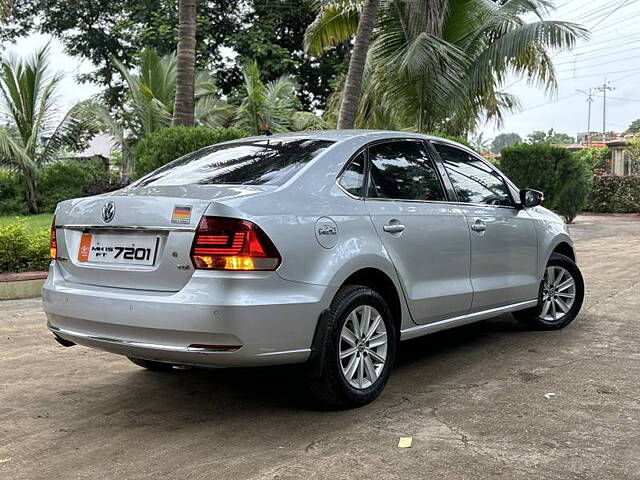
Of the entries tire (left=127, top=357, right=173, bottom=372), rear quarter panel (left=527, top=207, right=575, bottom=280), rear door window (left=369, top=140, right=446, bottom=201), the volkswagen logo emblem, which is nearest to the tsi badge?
rear door window (left=369, top=140, right=446, bottom=201)

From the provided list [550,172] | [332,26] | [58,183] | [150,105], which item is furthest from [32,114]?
[550,172]

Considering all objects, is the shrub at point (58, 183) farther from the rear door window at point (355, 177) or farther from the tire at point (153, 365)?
the rear door window at point (355, 177)

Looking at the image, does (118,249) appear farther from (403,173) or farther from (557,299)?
(557,299)

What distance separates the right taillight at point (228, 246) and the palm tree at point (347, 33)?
351 inches

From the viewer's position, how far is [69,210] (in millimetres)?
4449

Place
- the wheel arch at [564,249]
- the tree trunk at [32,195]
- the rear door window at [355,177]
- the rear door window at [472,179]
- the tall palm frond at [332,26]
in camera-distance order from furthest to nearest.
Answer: the tree trunk at [32,195] → the tall palm frond at [332,26] → the wheel arch at [564,249] → the rear door window at [472,179] → the rear door window at [355,177]

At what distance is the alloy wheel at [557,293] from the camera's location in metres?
6.46

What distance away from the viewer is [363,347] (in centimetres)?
436

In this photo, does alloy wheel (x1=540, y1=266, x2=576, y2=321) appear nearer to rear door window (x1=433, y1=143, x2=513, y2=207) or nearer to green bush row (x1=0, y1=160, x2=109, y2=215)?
rear door window (x1=433, y1=143, x2=513, y2=207)

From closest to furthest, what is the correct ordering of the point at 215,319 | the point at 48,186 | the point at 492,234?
the point at 215,319
the point at 492,234
the point at 48,186

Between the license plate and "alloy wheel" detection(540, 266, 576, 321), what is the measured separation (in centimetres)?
378

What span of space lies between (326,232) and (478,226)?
170 centimetres

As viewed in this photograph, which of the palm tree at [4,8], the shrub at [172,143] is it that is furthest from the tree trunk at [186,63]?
the palm tree at [4,8]

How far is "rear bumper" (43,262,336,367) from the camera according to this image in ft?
12.2
